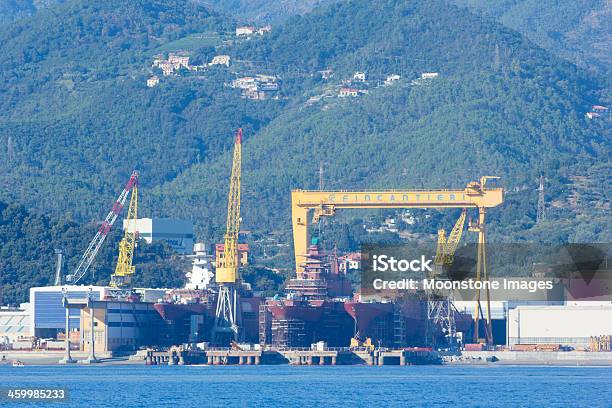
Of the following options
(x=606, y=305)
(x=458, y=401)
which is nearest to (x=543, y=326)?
(x=606, y=305)

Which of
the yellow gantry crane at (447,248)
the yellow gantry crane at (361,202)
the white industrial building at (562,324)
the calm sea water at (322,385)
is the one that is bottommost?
the calm sea water at (322,385)

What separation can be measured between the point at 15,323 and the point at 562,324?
4460 centimetres

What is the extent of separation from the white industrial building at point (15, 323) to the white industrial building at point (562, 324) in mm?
39013

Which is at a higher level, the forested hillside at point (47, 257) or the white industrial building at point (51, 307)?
the forested hillside at point (47, 257)

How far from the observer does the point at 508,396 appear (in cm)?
10388

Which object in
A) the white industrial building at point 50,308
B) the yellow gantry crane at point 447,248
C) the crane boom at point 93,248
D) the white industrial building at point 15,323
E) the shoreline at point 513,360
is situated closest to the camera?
the shoreline at point 513,360

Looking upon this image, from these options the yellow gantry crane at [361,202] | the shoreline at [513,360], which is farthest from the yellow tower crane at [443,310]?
the shoreline at [513,360]

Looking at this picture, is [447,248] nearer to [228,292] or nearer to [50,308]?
[228,292]

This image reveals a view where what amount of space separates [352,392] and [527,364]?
43882 millimetres

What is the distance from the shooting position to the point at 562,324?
158625 millimetres

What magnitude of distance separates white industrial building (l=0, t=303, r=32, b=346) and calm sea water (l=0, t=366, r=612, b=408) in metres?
25.1

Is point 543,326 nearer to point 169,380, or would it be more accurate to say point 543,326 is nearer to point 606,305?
point 606,305

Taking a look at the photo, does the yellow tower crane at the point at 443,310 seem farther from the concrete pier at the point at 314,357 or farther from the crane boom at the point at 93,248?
the crane boom at the point at 93,248

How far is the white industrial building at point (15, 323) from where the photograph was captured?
167625mm
